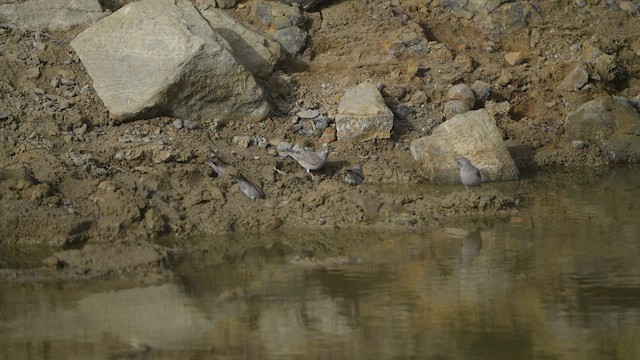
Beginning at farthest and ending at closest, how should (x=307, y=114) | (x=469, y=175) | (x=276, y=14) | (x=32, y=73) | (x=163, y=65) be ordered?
(x=276, y=14)
(x=307, y=114)
(x=32, y=73)
(x=163, y=65)
(x=469, y=175)

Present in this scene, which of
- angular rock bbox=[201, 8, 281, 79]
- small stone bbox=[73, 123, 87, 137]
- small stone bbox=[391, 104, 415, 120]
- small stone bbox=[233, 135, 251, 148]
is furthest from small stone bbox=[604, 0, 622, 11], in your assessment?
small stone bbox=[73, 123, 87, 137]

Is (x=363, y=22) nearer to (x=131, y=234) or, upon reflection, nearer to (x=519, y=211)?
(x=519, y=211)

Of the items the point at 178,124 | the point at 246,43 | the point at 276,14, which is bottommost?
the point at 178,124

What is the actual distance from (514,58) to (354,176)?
4260 millimetres

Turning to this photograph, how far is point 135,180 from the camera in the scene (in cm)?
954

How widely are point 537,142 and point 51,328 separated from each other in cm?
764

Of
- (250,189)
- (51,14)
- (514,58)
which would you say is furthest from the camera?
(514,58)

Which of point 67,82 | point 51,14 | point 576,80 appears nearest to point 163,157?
point 67,82

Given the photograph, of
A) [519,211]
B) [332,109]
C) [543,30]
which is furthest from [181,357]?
[543,30]

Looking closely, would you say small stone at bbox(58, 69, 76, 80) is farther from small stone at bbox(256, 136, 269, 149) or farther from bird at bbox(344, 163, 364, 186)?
bird at bbox(344, 163, 364, 186)

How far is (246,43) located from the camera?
12141 millimetres

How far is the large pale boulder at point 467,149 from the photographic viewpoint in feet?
35.7

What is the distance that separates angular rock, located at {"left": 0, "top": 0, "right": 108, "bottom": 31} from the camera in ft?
39.4

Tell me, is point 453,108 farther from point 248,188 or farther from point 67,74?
point 67,74
